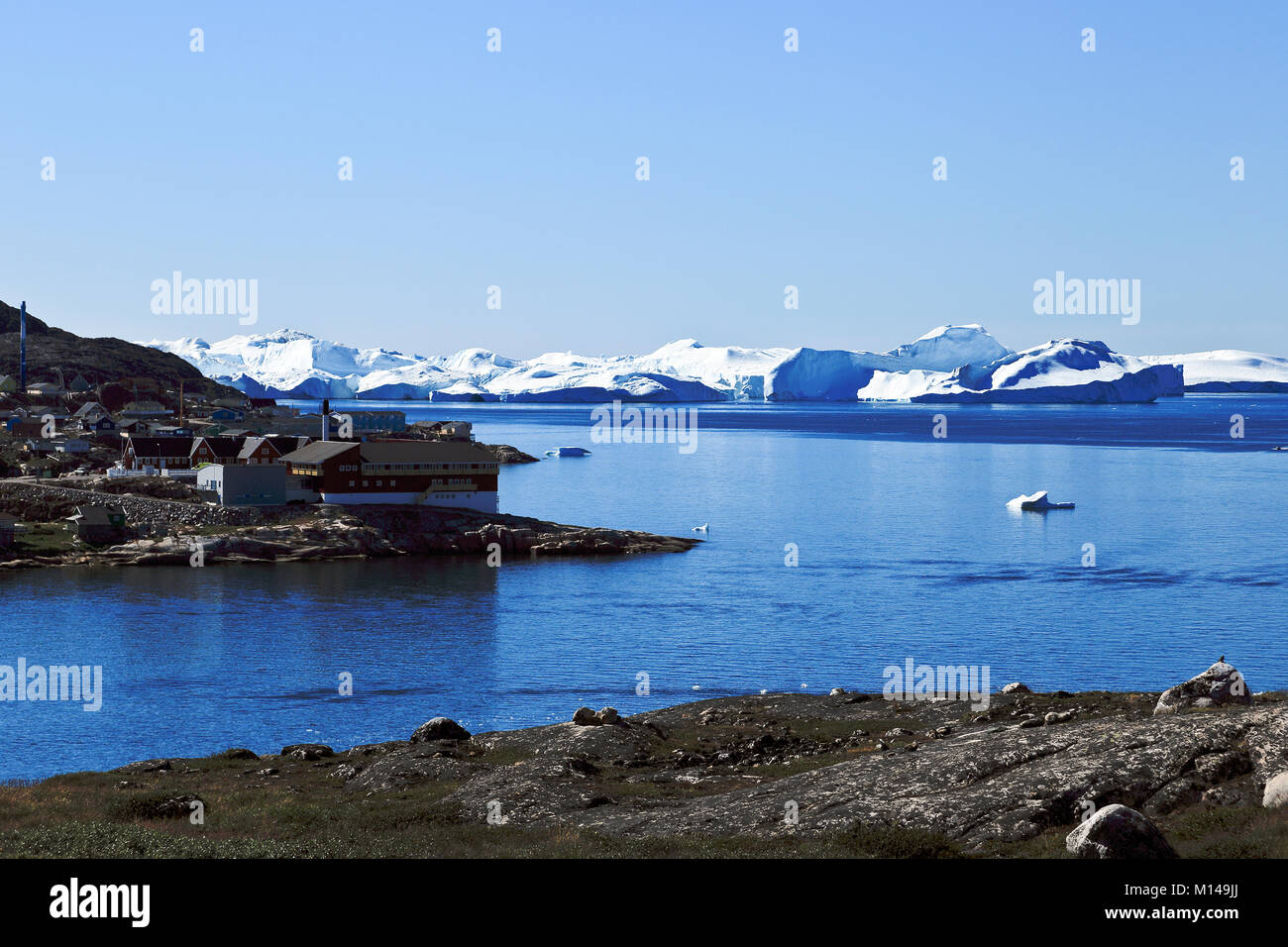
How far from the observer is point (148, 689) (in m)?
56.1

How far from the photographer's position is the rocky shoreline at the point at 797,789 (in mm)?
22578

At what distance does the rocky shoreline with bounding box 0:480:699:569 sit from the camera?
97.6 meters

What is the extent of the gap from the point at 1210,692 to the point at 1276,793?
1020 centimetres

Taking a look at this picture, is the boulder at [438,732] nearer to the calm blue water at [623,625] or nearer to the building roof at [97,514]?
the calm blue water at [623,625]

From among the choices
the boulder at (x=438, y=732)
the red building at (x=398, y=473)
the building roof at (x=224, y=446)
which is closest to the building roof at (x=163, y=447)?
the building roof at (x=224, y=446)

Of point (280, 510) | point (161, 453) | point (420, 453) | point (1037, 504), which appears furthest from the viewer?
point (1037, 504)

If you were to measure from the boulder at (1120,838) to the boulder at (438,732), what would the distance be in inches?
935

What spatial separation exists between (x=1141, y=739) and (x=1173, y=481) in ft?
489

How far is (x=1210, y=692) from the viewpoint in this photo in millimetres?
32469

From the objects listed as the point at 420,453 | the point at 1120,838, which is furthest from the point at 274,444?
the point at 1120,838

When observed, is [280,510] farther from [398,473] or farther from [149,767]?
[149,767]
